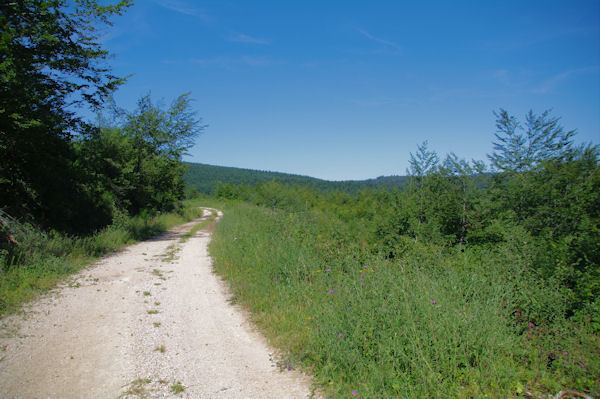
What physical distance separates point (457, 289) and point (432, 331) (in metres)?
1.44

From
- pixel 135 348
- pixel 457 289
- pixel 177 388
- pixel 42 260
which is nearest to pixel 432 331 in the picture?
pixel 457 289

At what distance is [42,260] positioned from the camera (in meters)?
6.97

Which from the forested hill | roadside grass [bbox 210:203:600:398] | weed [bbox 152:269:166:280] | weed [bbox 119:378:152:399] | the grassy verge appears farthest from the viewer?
the forested hill

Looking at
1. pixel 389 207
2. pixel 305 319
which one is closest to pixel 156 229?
pixel 389 207

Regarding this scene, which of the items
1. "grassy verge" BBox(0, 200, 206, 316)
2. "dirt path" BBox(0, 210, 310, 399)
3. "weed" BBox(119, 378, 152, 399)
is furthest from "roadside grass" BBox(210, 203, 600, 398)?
"grassy verge" BBox(0, 200, 206, 316)

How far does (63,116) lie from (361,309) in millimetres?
10984

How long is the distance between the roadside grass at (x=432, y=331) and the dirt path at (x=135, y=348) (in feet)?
1.66

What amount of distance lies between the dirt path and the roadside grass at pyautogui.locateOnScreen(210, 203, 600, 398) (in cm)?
50

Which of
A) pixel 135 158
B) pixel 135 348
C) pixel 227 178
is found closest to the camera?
pixel 135 348

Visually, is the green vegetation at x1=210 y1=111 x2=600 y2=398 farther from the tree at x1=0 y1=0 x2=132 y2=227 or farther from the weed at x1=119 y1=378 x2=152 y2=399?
the tree at x1=0 y1=0 x2=132 y2=227

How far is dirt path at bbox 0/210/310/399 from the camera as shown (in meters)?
3.37

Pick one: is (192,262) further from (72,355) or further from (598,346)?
(598,346)

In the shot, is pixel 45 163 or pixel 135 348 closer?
pixel 135 348

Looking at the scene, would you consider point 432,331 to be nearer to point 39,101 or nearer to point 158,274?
point 158,274
